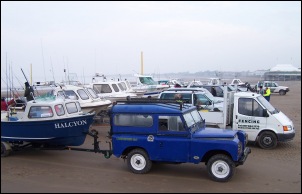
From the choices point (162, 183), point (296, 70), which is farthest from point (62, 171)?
point (296, 70)

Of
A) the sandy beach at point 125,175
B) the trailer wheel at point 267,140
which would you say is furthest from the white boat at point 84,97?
the trailer wheel at point 267,140

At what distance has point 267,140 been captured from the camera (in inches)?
442

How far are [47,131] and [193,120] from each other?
13.5 ft

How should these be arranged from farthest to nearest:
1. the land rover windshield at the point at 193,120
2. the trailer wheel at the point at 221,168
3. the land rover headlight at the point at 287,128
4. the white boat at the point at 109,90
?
the white boat at the point at 109,90, the land rover headlight at the point at 287,128, the land rover windshield at the point at 193,120, the trailer wheel at the point at 221,168

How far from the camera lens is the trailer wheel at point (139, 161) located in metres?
8.41

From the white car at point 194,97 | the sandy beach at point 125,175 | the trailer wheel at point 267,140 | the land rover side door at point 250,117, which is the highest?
the white car at point 194,97

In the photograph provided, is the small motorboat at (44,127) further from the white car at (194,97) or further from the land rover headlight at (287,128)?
the land rover headlight at (287,128)

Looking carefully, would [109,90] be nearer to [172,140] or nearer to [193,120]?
[193,120]

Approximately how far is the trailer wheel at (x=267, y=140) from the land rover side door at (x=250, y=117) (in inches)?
7.9

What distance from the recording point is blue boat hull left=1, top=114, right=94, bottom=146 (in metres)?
9.70

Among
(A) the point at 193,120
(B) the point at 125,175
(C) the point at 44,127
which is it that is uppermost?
(A) the point at 193,120

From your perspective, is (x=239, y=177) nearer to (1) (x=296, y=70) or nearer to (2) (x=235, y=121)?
(2) (x=235, y=121)

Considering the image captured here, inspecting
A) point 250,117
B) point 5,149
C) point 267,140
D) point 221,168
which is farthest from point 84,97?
point 221,168

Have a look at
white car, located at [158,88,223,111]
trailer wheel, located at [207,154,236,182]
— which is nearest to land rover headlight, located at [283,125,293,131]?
white car, located at [158,88,223,111]
